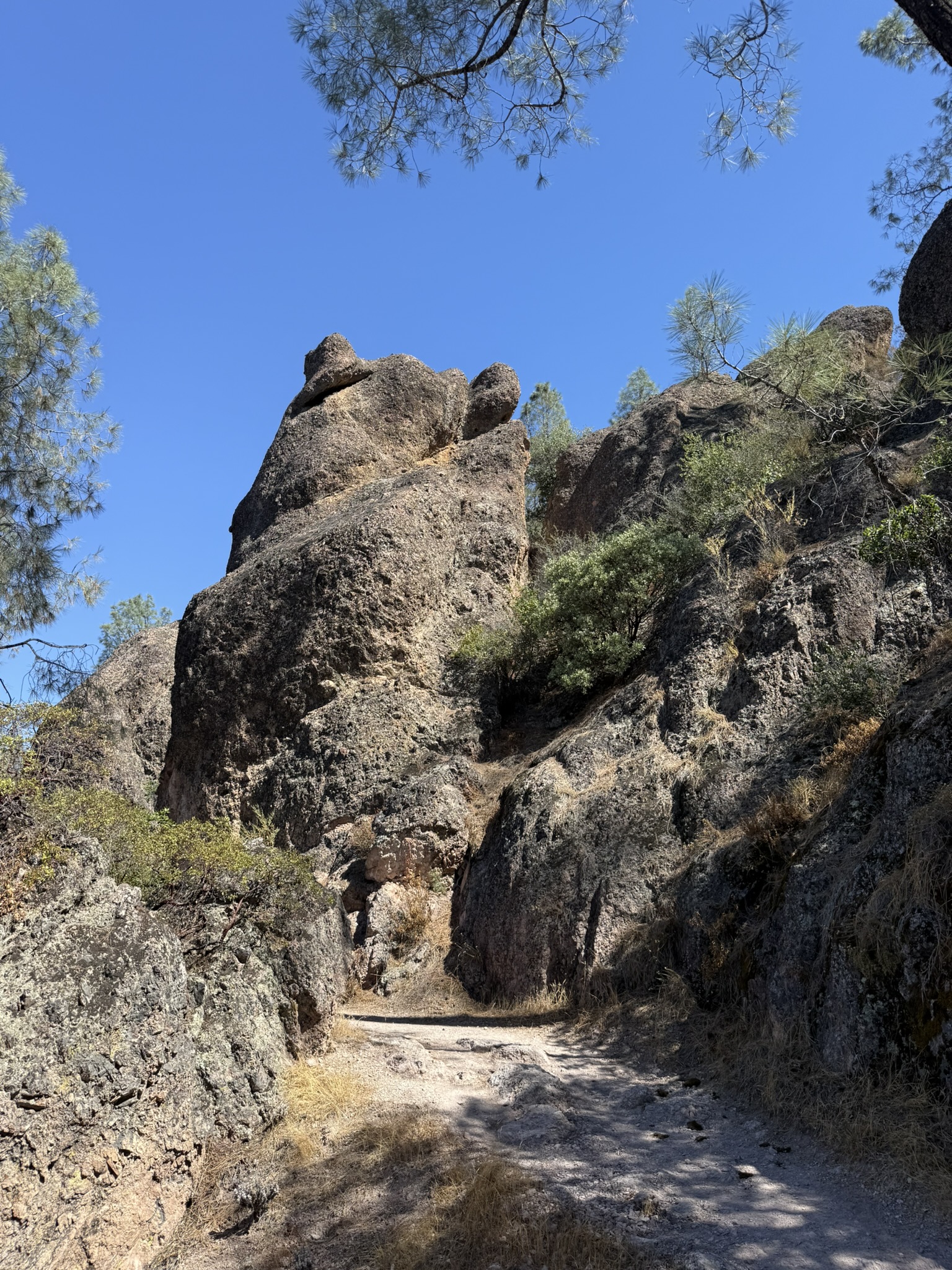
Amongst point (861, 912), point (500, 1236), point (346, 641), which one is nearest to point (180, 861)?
point (500, 1236)

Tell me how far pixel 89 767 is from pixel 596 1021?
494cm

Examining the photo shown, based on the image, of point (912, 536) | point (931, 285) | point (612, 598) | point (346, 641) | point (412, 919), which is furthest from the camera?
point (346, 641)

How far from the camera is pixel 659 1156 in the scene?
509cm

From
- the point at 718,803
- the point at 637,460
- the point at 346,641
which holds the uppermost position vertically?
the point at 637,460

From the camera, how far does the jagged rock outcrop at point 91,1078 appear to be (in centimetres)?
396

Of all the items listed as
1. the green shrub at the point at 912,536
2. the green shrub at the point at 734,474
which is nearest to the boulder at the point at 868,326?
the green shrub at the point at 734,474

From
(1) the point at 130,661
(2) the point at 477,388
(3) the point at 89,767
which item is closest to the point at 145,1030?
(3) the point at 89,767

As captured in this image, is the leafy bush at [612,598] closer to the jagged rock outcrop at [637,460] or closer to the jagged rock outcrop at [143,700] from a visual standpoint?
the jagged rock outcrop at [637,460]

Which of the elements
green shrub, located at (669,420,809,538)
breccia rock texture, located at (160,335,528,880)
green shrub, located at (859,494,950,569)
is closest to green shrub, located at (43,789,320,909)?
breccia rock texture, located at (160,335,528,880)

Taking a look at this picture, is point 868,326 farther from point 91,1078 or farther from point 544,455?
point 91,1078

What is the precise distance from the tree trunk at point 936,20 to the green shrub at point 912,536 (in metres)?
3.71

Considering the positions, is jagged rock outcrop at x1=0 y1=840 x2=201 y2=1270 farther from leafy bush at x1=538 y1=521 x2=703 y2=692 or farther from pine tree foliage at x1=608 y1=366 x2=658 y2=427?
pine tree foliage at x1=608 y1=366 x2=658 y2=427

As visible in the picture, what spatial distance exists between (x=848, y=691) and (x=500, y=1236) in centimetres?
566

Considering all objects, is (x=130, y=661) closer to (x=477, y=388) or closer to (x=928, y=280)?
(x=477, y=388)
